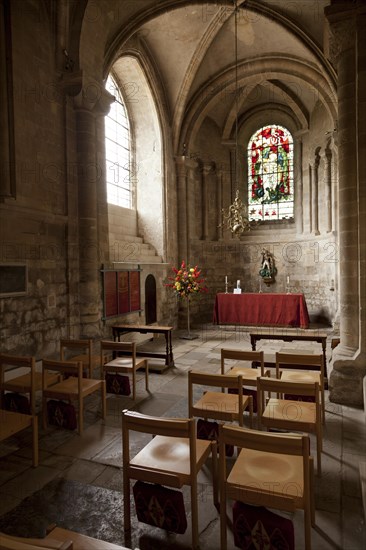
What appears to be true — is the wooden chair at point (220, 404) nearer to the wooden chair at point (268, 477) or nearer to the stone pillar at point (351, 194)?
the wooden chair at point (268, 477)

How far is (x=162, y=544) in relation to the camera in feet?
8.27

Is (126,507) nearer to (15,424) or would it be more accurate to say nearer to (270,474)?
(270,474)

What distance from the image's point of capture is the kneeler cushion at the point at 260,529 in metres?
2.21

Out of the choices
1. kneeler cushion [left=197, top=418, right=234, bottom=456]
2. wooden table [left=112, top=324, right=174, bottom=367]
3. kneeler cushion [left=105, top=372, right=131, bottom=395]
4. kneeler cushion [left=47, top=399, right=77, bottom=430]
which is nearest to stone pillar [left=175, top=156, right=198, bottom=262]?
wooden table [left=112, top=324, right=174, bottom=367]

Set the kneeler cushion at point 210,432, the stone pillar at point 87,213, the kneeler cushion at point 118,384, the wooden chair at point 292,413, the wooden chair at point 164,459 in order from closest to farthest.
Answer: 1. the wooden chair at point 164,459
2. the wooden chair at point 292,413
3. the kneeler cushion at point 210,432
4. the kneeler cushion at point 118,384
5. the stone pillar at point 87,213

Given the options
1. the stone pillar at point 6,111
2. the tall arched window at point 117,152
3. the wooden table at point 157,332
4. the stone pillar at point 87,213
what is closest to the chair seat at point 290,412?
the wooden table at point 157,332

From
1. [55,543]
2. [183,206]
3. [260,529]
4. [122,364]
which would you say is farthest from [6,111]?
[183,206]

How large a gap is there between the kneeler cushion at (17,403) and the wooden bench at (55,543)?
110 inches

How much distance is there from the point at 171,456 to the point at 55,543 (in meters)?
1.21

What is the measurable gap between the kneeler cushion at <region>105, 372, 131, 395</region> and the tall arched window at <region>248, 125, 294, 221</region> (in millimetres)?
10188

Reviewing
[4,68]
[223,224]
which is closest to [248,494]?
[4,68]

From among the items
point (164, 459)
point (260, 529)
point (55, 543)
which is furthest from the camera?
point (164, 459)

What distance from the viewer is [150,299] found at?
10.2 metres

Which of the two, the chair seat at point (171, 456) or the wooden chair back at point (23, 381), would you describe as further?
the wooden chair back at point (23, 381)
